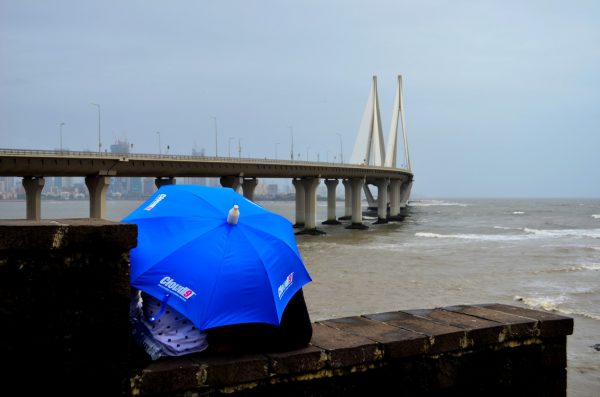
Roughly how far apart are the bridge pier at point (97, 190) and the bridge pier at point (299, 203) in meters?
24.8

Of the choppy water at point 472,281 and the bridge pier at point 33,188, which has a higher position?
the bridge pier at point 33,188

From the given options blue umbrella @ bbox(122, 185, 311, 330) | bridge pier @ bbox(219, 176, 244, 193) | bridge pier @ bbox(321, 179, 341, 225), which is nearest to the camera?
blue umbrella @ bbox(122, 185, 311, 330)

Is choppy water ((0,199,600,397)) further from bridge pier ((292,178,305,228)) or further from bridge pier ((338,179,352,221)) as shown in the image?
bridge pier ((338,179,352,221))

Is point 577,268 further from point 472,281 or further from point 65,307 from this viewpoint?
point 65,307

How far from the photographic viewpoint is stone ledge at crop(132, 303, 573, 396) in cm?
274

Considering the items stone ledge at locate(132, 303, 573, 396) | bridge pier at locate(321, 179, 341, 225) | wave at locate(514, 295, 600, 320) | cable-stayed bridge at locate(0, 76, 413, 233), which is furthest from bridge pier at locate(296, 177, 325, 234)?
stone ledge at locate(132, 303, 573, 396)

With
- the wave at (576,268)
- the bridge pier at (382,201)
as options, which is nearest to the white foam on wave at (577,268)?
the wave at (576,268)

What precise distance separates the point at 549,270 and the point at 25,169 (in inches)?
1322

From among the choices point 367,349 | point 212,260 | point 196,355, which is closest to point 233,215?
point 212,260

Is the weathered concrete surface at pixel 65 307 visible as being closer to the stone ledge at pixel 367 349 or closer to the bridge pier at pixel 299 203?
the stone ledge at pixel 367 349

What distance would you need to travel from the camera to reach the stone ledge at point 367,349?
9.00ft

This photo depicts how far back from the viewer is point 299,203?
65.8 m

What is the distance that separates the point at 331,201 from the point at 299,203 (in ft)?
32.2

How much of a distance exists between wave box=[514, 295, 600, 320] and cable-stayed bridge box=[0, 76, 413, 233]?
107 ft
